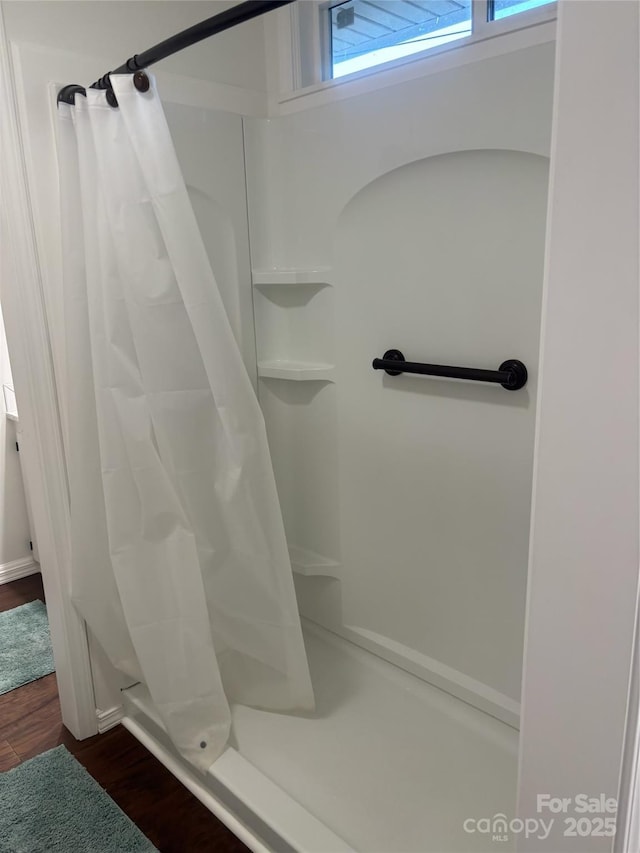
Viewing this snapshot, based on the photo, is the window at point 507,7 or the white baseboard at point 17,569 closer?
the window at point 507,7

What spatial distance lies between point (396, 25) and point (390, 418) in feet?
3.68

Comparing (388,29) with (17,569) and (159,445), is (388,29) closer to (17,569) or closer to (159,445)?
(159,445)

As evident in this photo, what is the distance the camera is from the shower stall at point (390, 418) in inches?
60.4

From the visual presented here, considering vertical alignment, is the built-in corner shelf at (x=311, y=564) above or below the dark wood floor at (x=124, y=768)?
above

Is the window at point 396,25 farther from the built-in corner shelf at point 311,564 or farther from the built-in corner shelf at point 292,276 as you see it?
the built-in corner shelf at point 311,564

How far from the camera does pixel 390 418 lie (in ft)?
6.37

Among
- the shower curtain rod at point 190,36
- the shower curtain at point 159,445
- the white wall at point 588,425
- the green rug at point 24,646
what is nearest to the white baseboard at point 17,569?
the green rug at point 24,646

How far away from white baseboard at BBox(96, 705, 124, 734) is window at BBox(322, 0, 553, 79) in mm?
2110

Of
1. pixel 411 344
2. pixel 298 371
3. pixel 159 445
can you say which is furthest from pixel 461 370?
pixel 159 445

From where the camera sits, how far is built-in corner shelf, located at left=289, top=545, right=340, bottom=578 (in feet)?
7.32

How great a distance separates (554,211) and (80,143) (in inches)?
49.8

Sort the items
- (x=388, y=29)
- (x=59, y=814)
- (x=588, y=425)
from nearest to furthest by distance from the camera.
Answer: (x=588, y=425) < (x=59, y=814) < (x=388, y=29)

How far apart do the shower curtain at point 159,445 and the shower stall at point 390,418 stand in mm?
124

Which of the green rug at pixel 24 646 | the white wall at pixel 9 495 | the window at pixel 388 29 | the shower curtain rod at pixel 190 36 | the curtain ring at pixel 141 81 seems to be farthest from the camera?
the white wall at pixel 9 495
